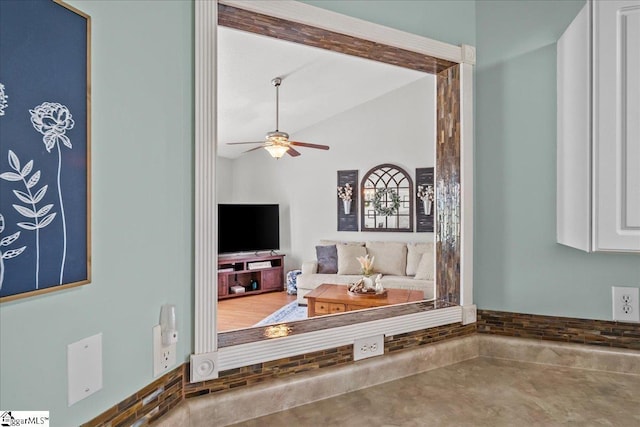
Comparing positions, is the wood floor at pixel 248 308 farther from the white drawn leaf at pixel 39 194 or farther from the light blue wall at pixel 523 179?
the white drawn leaf at pixel 39 194

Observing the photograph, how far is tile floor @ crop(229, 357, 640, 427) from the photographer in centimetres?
103

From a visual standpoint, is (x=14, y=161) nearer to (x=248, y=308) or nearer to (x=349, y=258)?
(x=248, y=308)

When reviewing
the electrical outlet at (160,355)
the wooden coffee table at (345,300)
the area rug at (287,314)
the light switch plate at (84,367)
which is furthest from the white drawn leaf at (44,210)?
the area rug at (287,314)

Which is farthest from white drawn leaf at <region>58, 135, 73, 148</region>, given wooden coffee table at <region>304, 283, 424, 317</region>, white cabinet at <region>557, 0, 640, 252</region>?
wooden coffee table at <region>304, 283, 424, 317</region>

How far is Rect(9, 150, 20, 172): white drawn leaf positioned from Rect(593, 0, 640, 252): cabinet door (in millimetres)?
1341

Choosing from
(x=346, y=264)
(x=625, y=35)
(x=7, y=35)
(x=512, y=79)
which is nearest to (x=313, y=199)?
(x=346, y=264)

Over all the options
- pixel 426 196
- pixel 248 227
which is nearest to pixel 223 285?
pixel 248 227

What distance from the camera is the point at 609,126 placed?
108cm

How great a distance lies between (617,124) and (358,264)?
4.68 m

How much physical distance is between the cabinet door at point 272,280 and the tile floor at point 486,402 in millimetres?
5179

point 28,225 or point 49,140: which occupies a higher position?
point 49,140

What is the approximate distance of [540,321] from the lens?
55.2 inches

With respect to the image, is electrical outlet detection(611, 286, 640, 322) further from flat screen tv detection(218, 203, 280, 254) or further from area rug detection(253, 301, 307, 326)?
flat screen tv detection(218, 203, 280, 254)

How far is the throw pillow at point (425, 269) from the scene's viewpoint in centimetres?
505
